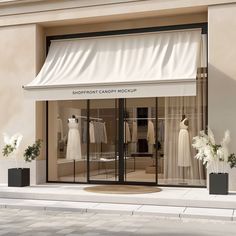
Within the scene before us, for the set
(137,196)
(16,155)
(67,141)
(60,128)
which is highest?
(60,128)

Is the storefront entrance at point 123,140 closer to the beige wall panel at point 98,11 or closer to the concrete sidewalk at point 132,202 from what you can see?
the concrete sidewalk at point 132,202

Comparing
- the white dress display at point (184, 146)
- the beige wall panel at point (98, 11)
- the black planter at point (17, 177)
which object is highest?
the beige wall panel at point (98, 11)

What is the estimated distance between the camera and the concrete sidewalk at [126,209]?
10.2 meters

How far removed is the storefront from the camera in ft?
43.4

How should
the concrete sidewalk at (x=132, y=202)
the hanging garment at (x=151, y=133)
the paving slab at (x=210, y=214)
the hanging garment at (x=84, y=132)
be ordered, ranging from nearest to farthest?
1. the paving slab at (x=210, y=214)
2. the concrete sidewalk at (x=132, y=202)
3. the hanging garment at (x=151, y=133)
4. the hanging garment at (x=84, y=132)

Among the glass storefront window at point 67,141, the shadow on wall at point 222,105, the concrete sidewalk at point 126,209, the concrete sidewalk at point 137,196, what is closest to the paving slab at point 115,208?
the concrete sidewalk at point 126,209

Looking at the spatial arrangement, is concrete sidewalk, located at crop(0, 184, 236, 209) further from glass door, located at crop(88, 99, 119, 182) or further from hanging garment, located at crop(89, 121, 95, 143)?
hanging garment, located at crop(89, 121, 95, 143)

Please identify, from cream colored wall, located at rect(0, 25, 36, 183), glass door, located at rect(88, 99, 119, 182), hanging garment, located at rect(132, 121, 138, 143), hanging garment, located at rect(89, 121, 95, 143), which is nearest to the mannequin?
hanging garment, located at rect(132, 121, 138, 143)

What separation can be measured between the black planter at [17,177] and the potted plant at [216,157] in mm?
5289

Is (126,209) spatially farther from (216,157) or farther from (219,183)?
(216,157)

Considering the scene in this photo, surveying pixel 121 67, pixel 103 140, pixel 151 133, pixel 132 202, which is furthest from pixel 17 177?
pixel 121 67

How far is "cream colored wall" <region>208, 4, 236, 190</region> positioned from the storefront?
0.62 meters

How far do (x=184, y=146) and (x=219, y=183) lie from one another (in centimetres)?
242

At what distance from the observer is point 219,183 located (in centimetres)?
1176
